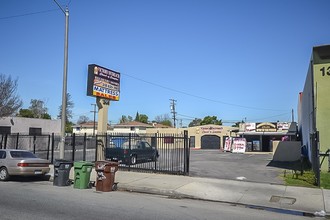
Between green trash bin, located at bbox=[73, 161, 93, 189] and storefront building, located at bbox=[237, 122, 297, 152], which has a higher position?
storefront building, located at bbox=[237, 122, 297, 152]

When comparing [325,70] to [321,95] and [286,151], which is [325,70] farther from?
[286,151]

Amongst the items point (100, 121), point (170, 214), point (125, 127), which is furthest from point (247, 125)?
point (125, 127)

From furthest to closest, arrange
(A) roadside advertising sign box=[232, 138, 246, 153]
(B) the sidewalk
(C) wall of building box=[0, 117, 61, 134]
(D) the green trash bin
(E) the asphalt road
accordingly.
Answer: (A) roadside advertising sign box=[232, 138, 246, 153] < (C) wall of building box=[0, 117, 61, 134] < (D) the green trash bin < (B) the sidewalk < (E) the asphalt road

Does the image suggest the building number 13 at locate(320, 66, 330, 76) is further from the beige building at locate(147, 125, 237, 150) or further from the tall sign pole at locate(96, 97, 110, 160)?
the beige building at locate(147, 125, 237, 150)

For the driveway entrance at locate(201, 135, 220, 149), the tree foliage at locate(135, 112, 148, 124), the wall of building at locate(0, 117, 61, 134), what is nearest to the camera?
the wall of building at locate(0, 117, 61, 134)

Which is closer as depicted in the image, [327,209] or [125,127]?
[327,209]

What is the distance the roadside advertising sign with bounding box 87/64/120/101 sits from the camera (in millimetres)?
19516

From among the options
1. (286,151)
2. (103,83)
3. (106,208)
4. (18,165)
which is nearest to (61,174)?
(18,165)

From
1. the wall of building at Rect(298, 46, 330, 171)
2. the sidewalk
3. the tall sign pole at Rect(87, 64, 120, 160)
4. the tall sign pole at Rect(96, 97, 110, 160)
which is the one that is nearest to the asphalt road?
the sidewalk

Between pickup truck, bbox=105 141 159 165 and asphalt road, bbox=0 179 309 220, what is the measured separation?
7818 millimetres

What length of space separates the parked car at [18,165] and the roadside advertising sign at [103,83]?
5.20 metres

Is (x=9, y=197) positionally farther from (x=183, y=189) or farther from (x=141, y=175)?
(x=141, y=175)

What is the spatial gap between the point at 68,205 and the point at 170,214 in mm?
2873

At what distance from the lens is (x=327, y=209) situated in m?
10.4
